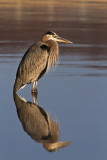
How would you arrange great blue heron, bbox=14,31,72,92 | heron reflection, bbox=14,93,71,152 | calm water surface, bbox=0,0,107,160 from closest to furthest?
calm water surface, bbox=0,0,107,160 → heron reflection, bbox=14,93,71,152 → great blue heron, bbox=14,31,72,92

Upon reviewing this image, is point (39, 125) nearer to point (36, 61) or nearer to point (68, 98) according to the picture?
point (68, 98)

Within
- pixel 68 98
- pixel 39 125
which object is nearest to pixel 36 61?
pixel 68 98

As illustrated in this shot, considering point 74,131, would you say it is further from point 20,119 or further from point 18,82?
point 18,82

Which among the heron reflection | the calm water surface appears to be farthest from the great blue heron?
the heron reflection

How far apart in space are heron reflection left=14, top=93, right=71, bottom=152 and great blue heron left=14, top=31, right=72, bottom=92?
2.10ft

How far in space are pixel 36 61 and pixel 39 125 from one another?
8.23ft

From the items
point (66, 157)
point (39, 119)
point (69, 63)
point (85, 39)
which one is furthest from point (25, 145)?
point (85, 39)

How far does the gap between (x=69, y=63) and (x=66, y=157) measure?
22.4ft

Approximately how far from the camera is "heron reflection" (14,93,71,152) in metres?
6.13

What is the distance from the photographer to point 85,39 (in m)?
18.1

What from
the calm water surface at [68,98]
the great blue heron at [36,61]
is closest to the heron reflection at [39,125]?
the calm water surface at [68,98]

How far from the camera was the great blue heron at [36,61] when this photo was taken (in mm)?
9100

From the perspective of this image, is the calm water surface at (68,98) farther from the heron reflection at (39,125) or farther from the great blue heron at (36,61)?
the great blue heron at (36,61)

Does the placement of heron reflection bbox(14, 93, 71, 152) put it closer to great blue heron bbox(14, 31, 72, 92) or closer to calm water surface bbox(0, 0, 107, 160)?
calm water surface bbox(0, 0, 107, 160)
